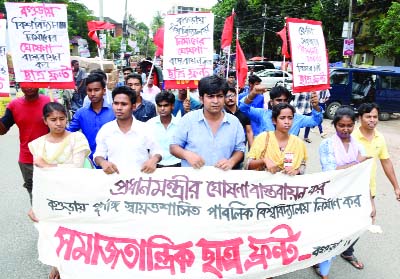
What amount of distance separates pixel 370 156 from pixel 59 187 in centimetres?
257

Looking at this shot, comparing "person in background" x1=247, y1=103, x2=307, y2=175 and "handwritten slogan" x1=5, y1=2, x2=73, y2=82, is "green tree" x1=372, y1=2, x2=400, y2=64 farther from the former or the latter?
"handwritten slogan" x1=5, y1=2, x2=73, y2=82

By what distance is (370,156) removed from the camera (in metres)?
3.38

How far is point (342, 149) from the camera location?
3297 millimetres

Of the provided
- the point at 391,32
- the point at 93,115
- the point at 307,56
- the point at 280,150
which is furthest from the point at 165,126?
the point at 391,32

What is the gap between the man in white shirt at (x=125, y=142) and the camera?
10.4 ft

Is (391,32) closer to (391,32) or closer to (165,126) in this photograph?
(391,32)

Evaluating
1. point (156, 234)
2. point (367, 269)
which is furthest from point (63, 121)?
point (367, 269)

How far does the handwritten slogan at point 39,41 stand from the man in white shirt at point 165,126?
3.14ft

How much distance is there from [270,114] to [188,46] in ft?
4.42

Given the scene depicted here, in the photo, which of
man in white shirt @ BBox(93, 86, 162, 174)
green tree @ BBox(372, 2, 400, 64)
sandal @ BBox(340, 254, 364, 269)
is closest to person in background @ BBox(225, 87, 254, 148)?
man in white shirt @ BBox(93, 86, 162, 174)

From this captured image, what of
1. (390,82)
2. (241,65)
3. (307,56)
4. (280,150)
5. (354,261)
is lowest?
(354,261)

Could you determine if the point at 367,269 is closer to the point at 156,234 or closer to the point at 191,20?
the point at 156,234

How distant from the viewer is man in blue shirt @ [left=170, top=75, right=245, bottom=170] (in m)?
2.98

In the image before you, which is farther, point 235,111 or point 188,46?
point 188,46
